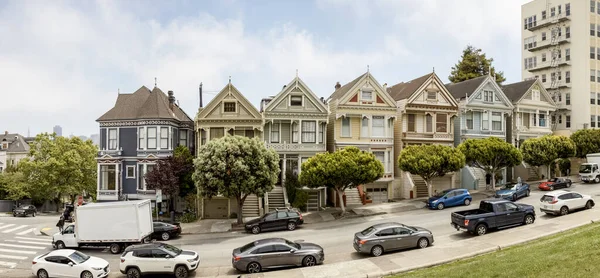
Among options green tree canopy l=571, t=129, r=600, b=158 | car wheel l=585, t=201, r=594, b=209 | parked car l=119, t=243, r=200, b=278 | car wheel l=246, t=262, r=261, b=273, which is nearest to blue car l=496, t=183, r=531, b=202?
car wheel l=585, t=201, r=594, b=209

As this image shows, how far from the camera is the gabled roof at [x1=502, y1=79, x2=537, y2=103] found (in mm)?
49031

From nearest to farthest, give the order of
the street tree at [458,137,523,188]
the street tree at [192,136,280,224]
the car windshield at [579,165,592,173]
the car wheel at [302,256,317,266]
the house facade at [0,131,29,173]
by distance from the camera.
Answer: the car wheel at [302,256,317,266], the street tree at [192,136,280,224], the street tree at [458,137,523,188], the car windshield at [579,165,592,173], the house facade at [0,131,29,173]

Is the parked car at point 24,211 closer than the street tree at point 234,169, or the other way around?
the street tree at point 234,169

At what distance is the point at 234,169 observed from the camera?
3167 cm

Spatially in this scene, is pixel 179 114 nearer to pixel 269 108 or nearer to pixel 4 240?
pixel 269 108

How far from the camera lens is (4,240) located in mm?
30531

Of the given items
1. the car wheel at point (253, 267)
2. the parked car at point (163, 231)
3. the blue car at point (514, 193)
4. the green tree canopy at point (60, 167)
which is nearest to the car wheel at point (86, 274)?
the car wheel at point (253, 267)

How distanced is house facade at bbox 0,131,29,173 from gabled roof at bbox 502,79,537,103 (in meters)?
80.3

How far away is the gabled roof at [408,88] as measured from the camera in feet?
144

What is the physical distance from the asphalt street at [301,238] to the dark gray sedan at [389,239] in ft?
2.62

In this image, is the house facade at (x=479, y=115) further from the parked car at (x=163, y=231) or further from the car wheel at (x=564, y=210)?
the parked car at (x=163, y=231)

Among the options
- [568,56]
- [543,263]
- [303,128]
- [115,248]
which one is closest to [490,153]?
[303,128]

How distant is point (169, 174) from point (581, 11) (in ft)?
177

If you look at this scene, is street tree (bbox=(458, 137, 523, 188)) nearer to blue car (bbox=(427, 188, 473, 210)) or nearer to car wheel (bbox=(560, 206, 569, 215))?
blue car (bbox=(427, 188, 473, 210))
